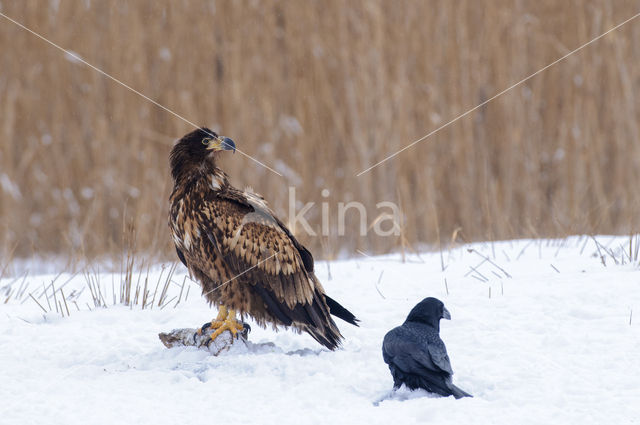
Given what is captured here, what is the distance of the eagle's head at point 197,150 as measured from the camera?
3589mm

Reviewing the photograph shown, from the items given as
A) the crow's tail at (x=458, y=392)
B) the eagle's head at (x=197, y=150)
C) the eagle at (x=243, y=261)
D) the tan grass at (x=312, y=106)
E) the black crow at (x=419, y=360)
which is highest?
the tan grass at (x=312, y=106)

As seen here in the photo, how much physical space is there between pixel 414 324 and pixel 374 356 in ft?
1.44

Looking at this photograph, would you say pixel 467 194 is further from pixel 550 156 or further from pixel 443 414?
pixel 443 414

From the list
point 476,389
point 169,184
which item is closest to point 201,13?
point 169,184

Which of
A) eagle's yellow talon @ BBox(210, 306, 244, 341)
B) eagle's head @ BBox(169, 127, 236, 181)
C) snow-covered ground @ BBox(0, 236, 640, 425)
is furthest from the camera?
eagle's head @ BBox(169, 127, 236, 181)

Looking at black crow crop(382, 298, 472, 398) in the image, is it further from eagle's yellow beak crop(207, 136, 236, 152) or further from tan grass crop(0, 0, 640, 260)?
tan grass crop(0, 0, 640, 260)

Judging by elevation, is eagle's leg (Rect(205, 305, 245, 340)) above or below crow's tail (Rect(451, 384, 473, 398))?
above

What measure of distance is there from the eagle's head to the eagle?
0.06m

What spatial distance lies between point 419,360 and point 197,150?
1.63 meters

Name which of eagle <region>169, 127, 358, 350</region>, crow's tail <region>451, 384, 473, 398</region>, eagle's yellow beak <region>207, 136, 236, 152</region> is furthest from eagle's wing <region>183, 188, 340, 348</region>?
crow's tail <region>451, 384, 473, 398</region>

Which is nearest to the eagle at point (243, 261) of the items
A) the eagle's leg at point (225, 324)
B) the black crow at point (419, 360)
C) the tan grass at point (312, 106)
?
the eagle's leg at point (225, 324)

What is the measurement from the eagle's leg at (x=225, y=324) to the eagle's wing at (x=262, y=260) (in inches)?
3.1

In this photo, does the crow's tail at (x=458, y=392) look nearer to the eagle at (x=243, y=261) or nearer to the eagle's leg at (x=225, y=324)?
the eagle at (x=243, y=261)

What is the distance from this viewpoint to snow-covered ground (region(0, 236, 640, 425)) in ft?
8.46
